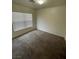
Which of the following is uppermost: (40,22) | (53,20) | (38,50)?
(53,20)

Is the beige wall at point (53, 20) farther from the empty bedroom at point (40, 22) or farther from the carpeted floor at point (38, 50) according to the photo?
the carpeted floor at point (38, 50)

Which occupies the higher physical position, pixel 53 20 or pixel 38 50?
pixel 53 20

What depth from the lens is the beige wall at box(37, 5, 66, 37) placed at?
6502 mm

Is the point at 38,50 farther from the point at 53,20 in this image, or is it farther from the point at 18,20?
the point at 53,20

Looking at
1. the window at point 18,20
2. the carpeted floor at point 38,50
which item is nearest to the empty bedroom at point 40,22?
the window at point 18,20

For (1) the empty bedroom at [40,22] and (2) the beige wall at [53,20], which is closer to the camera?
(1) the empty bedroom at [40,22]

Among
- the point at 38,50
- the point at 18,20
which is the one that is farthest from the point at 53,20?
the point at 38,50

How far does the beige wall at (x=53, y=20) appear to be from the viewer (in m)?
6.50

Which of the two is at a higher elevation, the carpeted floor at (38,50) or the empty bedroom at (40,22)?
the empty bedroom at (40,22)

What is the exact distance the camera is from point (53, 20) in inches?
305
